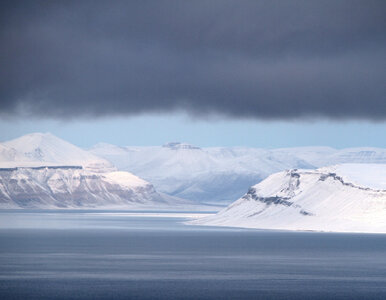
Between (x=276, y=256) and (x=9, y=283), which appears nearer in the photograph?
(x=9, y=283)

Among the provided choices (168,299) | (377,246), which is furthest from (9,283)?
(377,246)

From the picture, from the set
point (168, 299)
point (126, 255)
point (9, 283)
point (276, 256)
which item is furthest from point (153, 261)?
point (168, 299)

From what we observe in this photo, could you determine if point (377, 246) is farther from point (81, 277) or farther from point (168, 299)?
point (168, 299)

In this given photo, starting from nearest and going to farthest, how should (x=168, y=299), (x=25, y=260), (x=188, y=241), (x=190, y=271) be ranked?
(x=168, y=299)
(x=190, y=271)
(x=25, y=260)
(x=188, y=241)

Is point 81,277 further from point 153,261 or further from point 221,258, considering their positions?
point 221,258

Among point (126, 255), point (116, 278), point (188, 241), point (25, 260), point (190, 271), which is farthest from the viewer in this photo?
point (188, 241)

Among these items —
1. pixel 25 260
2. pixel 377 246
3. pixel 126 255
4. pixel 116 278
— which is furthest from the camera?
Result: pixel 377 246

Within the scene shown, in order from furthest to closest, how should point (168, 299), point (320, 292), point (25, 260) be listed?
point (25, 260)
point (320, 292)
point (168, 299)
